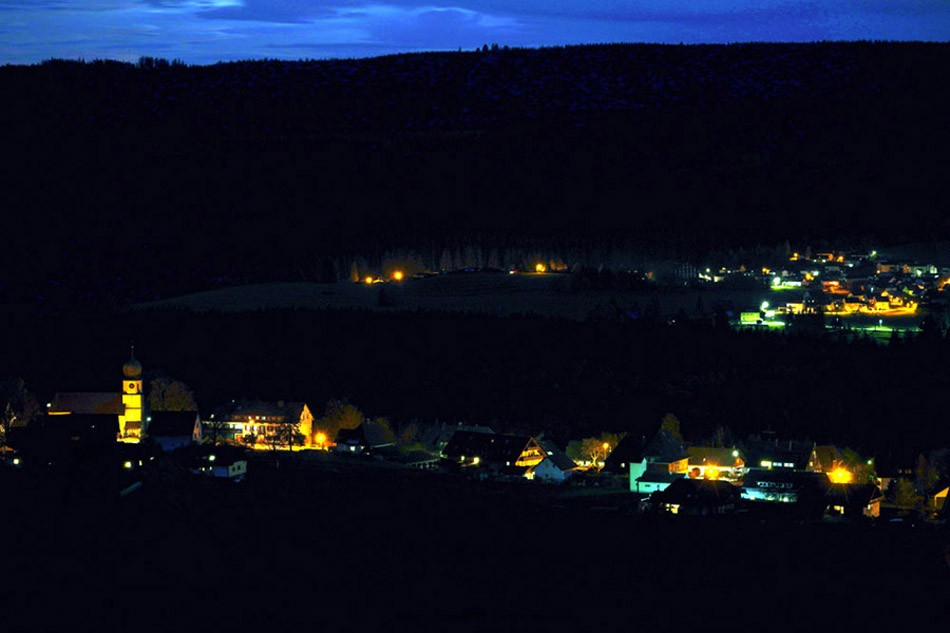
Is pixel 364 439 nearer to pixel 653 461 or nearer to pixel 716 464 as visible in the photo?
pixel 653 461

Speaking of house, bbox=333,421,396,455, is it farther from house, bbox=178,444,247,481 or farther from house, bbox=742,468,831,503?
house, bbox=742,468,831,503

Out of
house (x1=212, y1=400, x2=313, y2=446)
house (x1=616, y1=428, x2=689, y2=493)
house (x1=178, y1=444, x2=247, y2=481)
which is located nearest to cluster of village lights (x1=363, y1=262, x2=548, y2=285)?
house (x1=212, y1=400, x2=313, y2=446)

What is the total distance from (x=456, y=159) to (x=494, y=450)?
2615 inches

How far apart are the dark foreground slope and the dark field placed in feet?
148

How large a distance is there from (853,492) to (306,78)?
96.5 m

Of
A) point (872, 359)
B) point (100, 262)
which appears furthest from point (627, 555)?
point (100, 262)

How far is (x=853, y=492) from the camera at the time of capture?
40312 mm

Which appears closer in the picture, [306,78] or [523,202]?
[523,202]

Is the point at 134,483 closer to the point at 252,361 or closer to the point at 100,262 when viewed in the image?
the point at 252,361

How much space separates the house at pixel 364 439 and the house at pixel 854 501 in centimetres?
1496

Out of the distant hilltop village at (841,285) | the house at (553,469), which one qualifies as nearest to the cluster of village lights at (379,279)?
the distant hilltop village at (841,285)

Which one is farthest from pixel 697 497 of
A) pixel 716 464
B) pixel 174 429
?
pixel 174 429

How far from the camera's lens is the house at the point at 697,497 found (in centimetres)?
3977

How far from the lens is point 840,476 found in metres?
42.9
